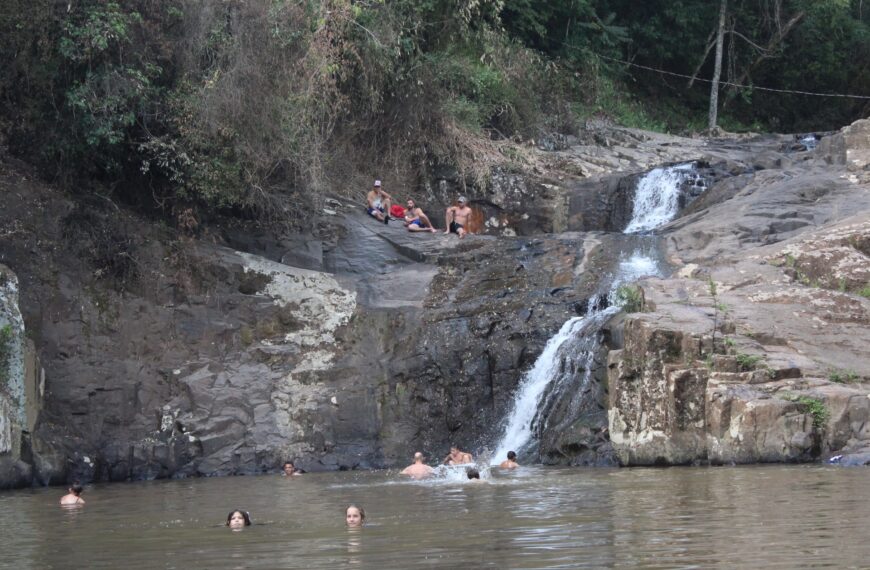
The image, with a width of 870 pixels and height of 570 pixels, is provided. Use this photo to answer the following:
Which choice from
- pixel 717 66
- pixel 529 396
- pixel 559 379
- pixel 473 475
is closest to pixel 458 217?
pixel 529 396

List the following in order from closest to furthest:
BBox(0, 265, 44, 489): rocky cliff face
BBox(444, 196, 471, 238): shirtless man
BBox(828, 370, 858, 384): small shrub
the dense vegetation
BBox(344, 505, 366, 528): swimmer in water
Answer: BBox(344, 505, 366, 528): swimmer in water < BBox(828, 370, 858, 384): small shrub < BBox(0, 265, 44, 489): rocky cliff face < the dense vegetation < BBox(444, 196, 471, 238): shirtless man

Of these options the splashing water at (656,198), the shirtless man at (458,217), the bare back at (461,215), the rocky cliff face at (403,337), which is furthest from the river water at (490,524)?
the splashing water at (656,198)

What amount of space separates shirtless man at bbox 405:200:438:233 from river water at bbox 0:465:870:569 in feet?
29.6

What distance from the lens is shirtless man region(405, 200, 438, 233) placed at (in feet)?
76.5

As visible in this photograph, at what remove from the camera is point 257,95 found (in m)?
19.7

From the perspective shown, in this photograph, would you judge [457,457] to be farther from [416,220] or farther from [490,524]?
[416,220]

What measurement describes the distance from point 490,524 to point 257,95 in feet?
38.1

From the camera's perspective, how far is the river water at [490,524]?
314 inches

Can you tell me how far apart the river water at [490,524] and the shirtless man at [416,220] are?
9037 millimetres

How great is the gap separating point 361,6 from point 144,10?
13.7ft

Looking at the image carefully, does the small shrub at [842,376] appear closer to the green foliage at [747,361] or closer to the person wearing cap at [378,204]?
the green foliage at [747,361]

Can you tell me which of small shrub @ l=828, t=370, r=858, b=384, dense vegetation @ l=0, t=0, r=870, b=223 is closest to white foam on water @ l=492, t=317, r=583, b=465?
small shrub @ l=828, t=370, r=858, b=384

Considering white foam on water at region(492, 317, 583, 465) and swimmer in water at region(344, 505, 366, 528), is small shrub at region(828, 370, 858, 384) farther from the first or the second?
swimmer in water at region(344, 505, 366, 528)

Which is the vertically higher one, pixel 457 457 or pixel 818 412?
pixel 818 412
